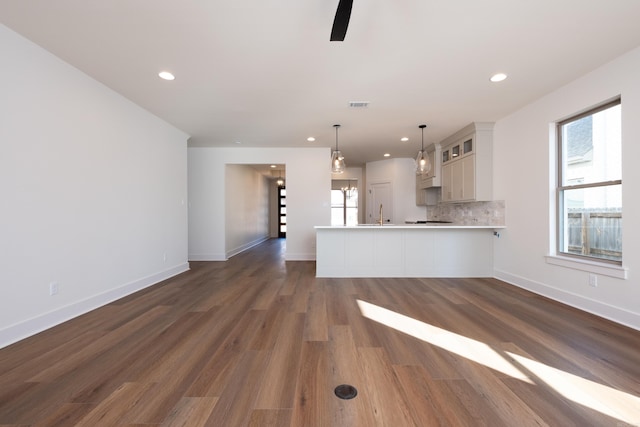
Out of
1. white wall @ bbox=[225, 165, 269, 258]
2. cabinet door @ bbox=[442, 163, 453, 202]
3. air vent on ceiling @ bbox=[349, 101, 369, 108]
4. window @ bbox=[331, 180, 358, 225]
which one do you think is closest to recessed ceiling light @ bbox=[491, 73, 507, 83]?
air vent on ceiling @ bbox=[349, 101, 369, 108]

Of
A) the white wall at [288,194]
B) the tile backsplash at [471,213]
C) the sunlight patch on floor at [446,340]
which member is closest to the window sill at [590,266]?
the tile backsplash at [471,213]

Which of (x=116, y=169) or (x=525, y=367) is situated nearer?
(x=525, y=367)

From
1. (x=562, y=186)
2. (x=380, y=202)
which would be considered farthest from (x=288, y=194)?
(x=562, y=186)

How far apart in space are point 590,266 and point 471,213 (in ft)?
8.00

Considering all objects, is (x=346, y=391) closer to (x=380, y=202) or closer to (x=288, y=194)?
(x=288, y=194)

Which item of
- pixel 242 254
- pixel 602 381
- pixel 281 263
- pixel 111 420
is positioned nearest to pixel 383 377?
pixel 602 381

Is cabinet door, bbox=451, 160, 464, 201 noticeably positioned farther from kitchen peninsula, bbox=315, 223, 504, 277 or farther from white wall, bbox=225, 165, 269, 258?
white wall, bbox=225, 165, 269, 258

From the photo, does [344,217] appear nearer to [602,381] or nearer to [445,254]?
[445,254]

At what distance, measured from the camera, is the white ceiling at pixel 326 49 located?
1998mm

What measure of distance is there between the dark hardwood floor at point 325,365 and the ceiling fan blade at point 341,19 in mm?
2259

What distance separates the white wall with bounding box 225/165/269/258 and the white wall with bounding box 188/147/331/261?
289 millimetres

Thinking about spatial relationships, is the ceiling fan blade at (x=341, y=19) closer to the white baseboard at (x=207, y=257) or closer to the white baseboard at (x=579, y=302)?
the white baseboard at (x=579, y=302)

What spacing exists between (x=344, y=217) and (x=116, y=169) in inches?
281

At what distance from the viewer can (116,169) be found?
11.1ft
